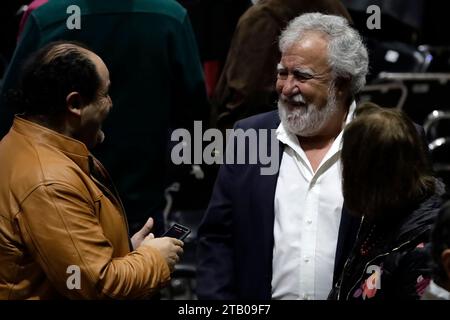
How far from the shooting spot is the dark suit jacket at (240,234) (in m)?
4.46

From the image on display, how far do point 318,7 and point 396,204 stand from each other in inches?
64.3

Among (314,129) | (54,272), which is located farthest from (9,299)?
(314,129)

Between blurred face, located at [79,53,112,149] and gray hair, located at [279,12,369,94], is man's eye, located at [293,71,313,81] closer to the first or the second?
gray hair, located at [279,12,369,94]

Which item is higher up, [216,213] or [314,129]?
[314,129]

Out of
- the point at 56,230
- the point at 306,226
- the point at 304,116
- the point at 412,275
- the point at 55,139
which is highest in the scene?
the point at 55,139

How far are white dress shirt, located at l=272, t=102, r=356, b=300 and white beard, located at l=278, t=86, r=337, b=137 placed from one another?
0.26 ft

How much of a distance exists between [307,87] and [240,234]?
24.1 inches

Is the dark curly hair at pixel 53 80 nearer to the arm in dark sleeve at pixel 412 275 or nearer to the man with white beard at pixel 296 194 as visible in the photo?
the man with white beard at pixel 296 194

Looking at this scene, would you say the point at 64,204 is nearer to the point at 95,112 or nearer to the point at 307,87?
the point at 95,112

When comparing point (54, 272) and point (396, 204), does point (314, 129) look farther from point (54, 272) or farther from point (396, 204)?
point (54, 272)

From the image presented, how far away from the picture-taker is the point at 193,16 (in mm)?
6031

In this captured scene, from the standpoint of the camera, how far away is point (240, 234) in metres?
4.54

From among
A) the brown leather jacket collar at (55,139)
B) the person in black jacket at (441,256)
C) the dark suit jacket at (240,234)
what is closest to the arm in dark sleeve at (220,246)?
the dark suit jacket at (240,234)

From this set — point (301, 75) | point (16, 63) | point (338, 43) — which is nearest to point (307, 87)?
point (301, 75)
